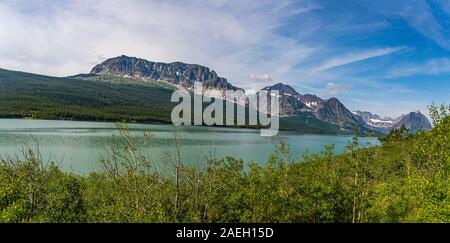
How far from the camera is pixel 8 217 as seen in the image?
15.8 meters

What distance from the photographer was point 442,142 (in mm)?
25312

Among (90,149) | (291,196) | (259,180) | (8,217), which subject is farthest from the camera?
(90,149)

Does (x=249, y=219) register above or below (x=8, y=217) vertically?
below

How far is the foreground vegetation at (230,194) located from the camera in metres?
19.2

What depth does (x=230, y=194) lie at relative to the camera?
910 inches

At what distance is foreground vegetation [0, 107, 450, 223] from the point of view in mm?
19203
